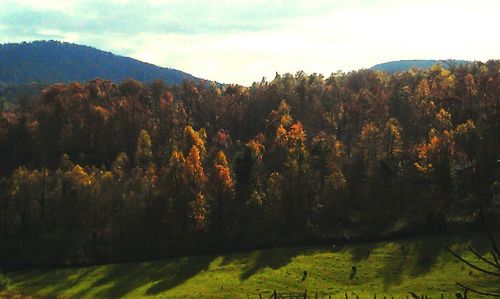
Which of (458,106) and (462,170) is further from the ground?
(458,106)

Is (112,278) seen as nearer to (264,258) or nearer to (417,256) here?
(264,258)

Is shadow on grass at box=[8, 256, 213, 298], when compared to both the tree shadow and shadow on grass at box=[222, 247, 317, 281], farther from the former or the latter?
the tree shadow

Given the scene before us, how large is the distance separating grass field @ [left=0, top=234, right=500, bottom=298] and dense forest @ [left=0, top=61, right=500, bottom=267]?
17.8 feet

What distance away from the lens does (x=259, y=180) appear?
4200 inches

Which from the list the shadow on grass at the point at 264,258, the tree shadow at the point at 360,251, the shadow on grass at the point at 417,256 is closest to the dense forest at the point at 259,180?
the tree shadow at the point at 360,251

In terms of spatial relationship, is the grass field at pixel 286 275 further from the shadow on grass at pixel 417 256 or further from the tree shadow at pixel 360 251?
the shadow on grass at pixel 417 256

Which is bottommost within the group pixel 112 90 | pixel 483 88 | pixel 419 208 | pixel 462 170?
pixel 419 208

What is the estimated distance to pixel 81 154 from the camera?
433ft

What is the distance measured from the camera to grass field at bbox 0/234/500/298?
218 feet

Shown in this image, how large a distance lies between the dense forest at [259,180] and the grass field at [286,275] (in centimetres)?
541

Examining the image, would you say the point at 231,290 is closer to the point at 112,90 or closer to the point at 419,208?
the point at 419,208

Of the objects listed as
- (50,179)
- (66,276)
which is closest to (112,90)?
(50,179)

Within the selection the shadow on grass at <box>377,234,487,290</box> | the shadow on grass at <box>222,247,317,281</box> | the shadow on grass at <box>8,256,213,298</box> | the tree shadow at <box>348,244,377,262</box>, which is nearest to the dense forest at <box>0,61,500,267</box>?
the tree shadow at <box>348,244,377,262</box>

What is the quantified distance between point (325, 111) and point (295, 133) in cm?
3795
